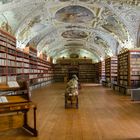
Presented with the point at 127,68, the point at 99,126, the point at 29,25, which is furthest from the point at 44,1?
the point at 99,126

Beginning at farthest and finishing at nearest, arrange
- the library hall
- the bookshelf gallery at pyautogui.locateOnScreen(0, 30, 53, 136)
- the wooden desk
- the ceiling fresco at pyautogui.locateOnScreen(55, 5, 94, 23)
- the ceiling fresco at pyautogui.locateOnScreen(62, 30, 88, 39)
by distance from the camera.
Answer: the ceiling fresco at pyautogui.locateOnScreen(62, 30, 88, 39), the ceiling fresco at pyautogui.locateOnScreen(55, 5, 94, 23), the library hall, the bookshelf gallery at pyautogui.locateOnScreen(0, 30, 53, 136), the wooden desk

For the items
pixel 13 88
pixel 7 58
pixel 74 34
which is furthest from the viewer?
pixel 74 34

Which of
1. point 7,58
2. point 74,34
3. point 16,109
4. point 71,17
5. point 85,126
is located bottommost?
point 85,126

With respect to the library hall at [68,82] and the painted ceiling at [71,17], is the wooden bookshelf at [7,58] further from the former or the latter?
the painted ceiling at [71,17]

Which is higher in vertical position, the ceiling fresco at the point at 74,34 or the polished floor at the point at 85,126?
the ceiling fresco at the point at 74,34

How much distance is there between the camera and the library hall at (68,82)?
19.5 feet

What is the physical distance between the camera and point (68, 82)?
1059cm

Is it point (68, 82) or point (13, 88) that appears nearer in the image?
point (13, 88)

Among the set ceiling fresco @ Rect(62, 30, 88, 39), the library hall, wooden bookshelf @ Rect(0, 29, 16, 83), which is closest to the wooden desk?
the library hall

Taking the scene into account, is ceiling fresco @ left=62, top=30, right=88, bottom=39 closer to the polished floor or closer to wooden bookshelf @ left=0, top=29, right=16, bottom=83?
wooden bookshelf @ left=0, top=29, right=16, bottom=83

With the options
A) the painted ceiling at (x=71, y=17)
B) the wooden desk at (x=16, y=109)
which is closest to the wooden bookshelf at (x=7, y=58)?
the painted ceiling at (x=71, y=17)

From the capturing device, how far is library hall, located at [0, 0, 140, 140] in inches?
234

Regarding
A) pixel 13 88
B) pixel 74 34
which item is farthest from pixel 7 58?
pixel 74 34

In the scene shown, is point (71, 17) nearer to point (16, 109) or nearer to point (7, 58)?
point (7, 58)
